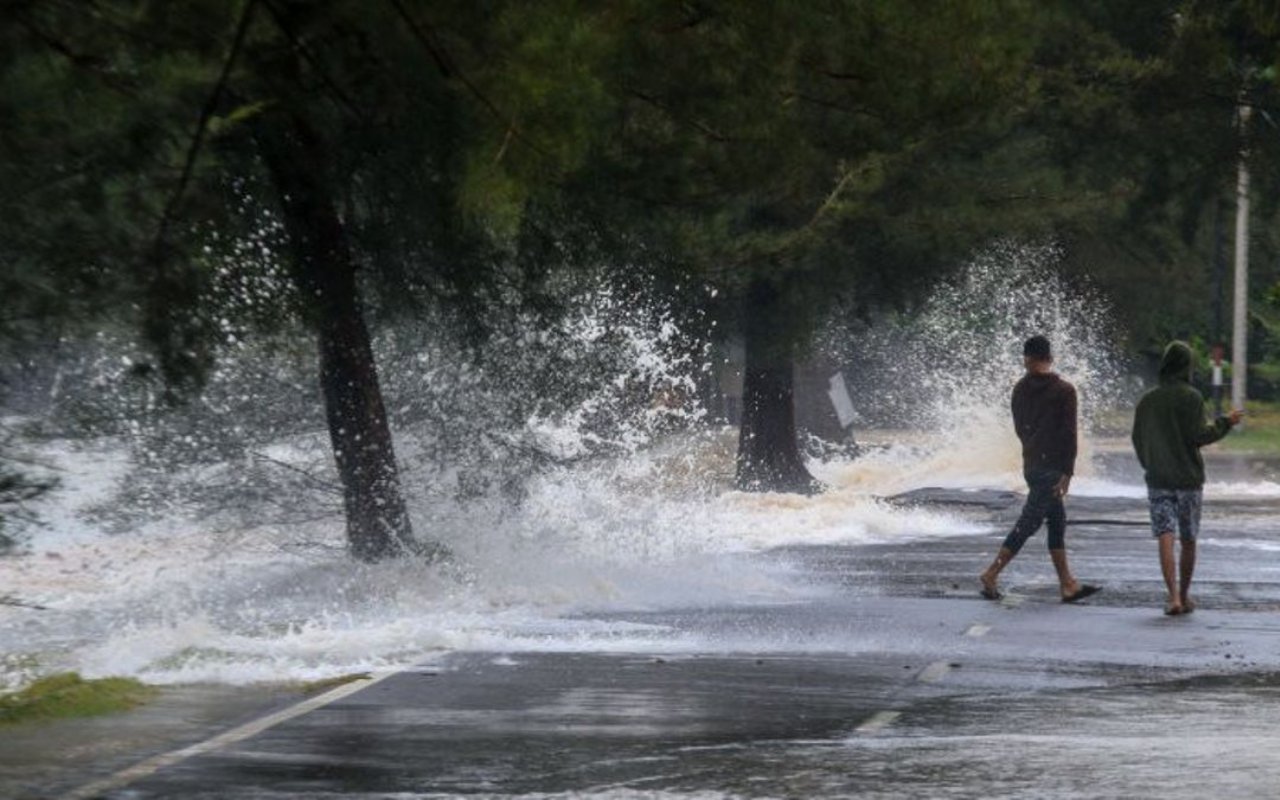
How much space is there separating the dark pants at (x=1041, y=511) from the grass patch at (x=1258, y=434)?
25507mm

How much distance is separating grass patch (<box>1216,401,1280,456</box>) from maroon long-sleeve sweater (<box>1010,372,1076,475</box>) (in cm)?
2551

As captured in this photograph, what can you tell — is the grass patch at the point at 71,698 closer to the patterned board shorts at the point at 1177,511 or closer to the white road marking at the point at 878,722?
the white road marking at the point at 878,722

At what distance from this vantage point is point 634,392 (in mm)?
22812

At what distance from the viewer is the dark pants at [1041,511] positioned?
16.8 meters

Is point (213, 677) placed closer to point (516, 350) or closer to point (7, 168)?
point (7, 168)

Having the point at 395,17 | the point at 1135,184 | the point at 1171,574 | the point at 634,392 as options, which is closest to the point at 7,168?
the point at 395,17

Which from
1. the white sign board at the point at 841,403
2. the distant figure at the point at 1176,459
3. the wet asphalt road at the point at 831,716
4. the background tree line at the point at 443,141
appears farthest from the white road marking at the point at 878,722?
the white sign board at the point at 841,403

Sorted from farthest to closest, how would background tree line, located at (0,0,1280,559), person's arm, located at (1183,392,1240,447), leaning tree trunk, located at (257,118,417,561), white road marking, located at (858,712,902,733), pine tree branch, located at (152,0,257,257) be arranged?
leaning tree trunk, located at (257,118,417,561), person's arm, located at (1183,392,1240,447), background tree line, located at (0,0,1280,559), pine tree branch, located at (152,0,257,257), white road marking, located at (858,712,902,733)

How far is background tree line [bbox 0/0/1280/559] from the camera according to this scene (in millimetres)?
11625

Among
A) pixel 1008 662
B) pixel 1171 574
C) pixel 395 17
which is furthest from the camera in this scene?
pixel 1171 574

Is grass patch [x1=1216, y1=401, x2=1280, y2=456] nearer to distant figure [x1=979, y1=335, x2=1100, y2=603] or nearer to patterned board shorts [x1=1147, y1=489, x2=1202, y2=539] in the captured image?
distant figure [x1=979, y1=335, x2=1100, y2=603]

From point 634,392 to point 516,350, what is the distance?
5200 millimetres

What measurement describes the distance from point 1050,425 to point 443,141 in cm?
485

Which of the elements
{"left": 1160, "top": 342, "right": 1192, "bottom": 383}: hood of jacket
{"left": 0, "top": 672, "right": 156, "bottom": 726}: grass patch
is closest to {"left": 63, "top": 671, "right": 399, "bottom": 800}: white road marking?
{"left": 0, "top": 672, "right": 156, "bottom": 726}: grass patch
